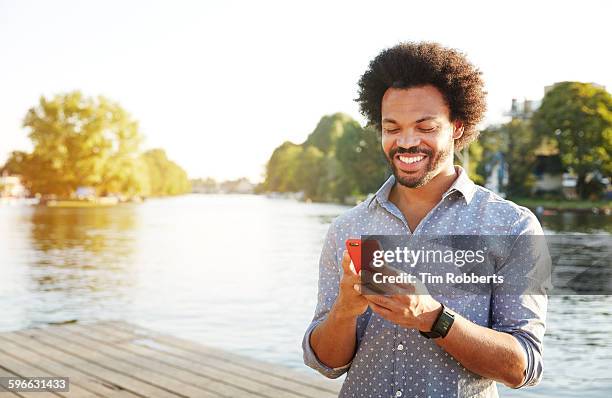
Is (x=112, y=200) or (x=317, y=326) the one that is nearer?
(x=317, y=326)

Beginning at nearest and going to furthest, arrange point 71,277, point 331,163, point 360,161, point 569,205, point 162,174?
point 71,277, point 569,205, point 360,161, point 331,163, point 162,174

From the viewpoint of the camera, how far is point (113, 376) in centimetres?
525

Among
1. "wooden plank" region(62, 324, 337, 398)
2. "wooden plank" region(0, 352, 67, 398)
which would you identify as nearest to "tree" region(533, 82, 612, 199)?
"wooden plank" region(62, 324, 337, 398)

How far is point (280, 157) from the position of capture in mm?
126562

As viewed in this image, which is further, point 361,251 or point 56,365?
point 56,365

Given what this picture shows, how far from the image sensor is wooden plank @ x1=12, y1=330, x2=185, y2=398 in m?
4.86

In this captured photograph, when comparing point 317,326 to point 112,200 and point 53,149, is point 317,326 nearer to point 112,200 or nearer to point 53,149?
point 53,149

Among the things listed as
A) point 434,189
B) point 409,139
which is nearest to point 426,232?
point 434,189

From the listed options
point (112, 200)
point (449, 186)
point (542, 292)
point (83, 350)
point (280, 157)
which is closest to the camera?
point (542, 292)

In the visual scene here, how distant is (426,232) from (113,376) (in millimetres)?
3671

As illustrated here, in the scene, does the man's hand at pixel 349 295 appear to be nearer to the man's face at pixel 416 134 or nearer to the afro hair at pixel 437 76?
the man's face at pixel 416 134

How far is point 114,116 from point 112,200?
11693mm

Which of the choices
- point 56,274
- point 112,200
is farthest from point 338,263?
point 112,200

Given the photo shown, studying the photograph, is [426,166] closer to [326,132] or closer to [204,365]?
[204,365]
